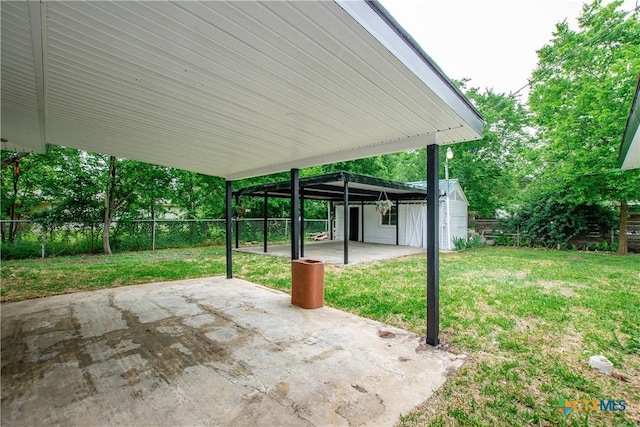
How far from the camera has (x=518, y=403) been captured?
7.02 feet

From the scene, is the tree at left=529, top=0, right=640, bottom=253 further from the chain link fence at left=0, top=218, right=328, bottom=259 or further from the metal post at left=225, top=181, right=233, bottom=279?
the chain link fence at left=0, top=218, right=328, bottom=259

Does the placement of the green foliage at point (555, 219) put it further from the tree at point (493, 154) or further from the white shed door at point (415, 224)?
the white shed door at point (415, 224)

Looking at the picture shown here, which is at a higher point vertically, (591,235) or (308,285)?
(591,235)

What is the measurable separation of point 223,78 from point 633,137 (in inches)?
171

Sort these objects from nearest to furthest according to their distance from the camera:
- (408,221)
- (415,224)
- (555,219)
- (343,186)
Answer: (343,186) → (555,219) → (415,224) → (408,221)

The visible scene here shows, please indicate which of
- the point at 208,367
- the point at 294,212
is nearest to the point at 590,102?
the point at 294,212

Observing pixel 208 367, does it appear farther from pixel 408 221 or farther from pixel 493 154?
pixel 493 154

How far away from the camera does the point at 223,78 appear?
2.09m

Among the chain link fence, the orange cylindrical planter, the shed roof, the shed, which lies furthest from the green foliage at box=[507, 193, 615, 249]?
the orange cylindrical planter

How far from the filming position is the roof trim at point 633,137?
267 cm

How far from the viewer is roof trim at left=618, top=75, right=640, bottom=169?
2672 mm

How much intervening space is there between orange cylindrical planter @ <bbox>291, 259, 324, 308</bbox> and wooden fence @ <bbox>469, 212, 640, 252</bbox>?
12.2 meters

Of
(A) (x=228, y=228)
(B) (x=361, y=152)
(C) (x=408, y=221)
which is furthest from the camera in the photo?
(C) (x=408, y=221)

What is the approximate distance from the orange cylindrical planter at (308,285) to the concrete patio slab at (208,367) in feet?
0.64
